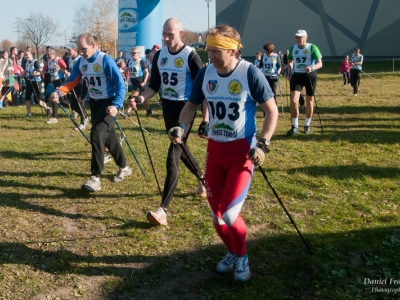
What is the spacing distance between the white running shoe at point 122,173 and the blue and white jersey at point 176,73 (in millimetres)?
2046

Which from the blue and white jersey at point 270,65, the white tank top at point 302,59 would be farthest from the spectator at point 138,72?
the white tank top at point 302,59

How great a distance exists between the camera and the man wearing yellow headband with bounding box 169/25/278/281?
3805 mm

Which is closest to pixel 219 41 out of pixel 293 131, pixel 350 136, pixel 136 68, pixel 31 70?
pixel 293 131

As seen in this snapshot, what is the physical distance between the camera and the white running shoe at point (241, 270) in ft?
13.1

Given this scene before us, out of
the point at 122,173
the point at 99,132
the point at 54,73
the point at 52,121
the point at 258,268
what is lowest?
the point at 258,268

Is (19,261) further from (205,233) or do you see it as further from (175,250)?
(205,233)

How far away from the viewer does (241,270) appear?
157 inches

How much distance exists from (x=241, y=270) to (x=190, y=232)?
1172 mm

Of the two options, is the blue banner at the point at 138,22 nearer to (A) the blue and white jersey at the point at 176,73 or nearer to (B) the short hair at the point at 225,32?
(A) the blue and white jersey at the point at 176,73

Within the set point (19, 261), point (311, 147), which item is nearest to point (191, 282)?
point (19, 261)

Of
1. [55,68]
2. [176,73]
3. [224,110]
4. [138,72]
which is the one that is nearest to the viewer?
[224,110]

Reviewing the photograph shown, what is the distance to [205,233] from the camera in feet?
16.5

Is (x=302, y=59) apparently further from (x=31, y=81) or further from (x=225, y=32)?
(x=31, y=81)

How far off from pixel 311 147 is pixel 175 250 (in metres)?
5.32
